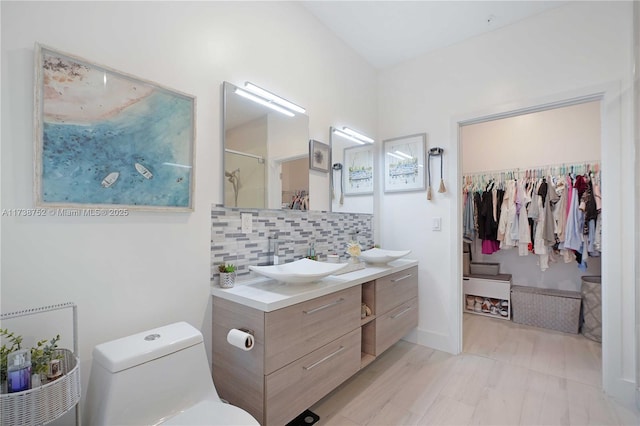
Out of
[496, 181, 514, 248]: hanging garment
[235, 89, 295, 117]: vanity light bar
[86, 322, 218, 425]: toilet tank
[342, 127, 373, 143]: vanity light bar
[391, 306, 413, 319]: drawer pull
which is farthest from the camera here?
[496, 181, 514, 248]: hanging garment

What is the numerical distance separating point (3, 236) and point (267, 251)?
1.25 meters

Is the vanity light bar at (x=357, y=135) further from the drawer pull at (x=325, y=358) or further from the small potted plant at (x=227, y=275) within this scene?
the drawer pull at (x=325, y=358)

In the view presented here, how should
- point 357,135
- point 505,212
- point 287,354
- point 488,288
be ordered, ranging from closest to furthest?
1. point 287,354
2. point 357,135
3. point 505,212
4. point 488,288

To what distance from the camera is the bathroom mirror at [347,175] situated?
8.61 feet

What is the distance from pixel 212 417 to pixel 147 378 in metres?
0.29

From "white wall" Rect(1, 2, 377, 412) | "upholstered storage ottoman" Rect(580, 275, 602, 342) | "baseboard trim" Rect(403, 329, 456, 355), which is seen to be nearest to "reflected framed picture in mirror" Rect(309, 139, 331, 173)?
"white wall" Rect(1, 2, 377, 412)

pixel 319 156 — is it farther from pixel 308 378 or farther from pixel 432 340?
pixel 432 340

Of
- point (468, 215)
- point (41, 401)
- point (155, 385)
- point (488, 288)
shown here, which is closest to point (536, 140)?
point (468, 215)

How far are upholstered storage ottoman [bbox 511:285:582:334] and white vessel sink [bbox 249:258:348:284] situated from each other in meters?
2.77

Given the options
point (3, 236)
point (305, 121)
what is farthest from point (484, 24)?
point (3, 236)

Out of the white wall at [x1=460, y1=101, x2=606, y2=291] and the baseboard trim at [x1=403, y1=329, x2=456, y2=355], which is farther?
the white wall at [x1=460, y1=101, x2=606, y2=291]

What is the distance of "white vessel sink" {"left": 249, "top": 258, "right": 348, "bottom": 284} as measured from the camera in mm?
1595

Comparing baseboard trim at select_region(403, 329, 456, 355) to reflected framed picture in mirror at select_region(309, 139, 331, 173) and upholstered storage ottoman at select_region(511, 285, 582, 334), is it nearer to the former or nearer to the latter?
upholstered storage ottoman at select_region(511, 285, 582, 334)

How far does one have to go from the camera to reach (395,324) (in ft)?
7.88
